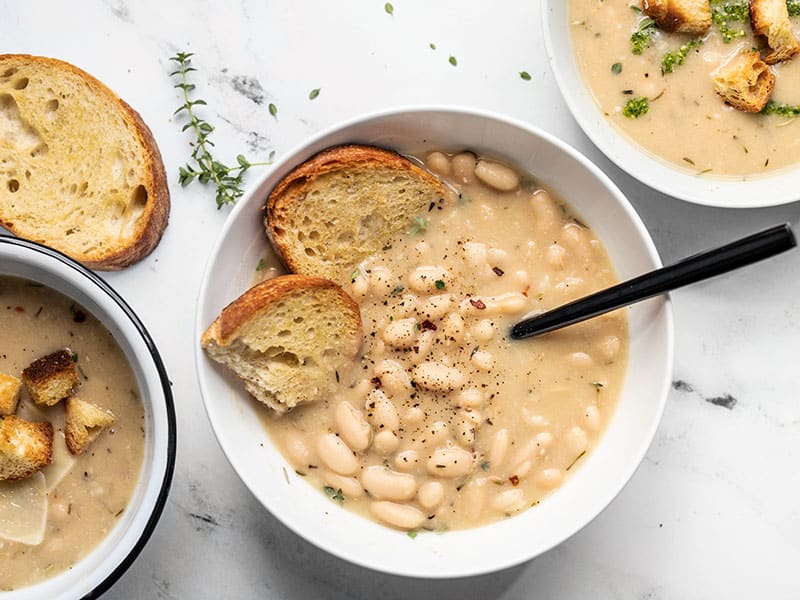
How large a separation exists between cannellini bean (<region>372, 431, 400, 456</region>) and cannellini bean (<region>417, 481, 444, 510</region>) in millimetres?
120

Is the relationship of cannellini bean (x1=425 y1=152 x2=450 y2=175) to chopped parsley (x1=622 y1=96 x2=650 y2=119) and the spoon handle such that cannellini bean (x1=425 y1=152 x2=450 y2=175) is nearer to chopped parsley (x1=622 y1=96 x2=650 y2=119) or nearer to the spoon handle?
the spoon handle

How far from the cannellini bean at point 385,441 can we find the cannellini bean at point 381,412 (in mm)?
12

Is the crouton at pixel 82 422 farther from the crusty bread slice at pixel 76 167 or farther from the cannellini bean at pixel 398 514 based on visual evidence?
the cannellini bean at pixel 398 514

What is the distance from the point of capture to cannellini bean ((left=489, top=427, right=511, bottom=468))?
234cm

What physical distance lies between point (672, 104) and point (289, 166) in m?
1.03

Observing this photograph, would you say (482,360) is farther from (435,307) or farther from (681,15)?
(681,15)

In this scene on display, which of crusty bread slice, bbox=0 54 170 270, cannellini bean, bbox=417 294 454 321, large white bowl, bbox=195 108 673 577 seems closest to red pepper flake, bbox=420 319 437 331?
cannellini bean, bbox=417 294 454 321

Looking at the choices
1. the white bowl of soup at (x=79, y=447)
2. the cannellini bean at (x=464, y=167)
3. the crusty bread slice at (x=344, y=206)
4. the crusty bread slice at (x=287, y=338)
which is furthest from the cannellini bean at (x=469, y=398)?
the white bowl of soup at (x=79, y=447)

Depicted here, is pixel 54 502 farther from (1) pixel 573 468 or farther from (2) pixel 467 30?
(2) pixel 467 30

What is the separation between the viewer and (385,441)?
2326 millimetres

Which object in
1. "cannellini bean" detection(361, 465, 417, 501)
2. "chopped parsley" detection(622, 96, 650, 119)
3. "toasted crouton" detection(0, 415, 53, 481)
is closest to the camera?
"toasted crouton" detection(0, 415, 53, 481)

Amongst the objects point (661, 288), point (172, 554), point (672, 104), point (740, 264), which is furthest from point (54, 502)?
point (672, 104)

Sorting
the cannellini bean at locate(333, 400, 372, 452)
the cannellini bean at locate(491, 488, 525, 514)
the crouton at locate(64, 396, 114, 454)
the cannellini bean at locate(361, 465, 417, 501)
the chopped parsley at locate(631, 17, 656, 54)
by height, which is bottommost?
the cannellini bean at locate(491, 488, 525, 514)

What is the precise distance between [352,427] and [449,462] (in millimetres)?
242
